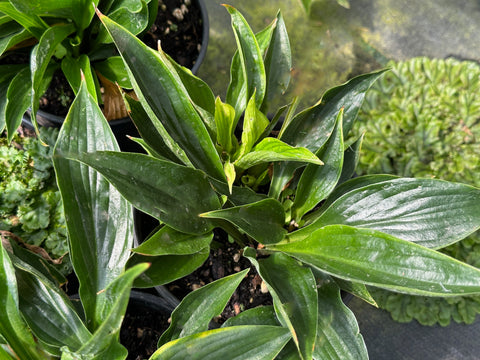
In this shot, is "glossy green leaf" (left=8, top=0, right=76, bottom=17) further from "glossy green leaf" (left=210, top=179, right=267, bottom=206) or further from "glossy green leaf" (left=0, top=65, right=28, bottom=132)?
"glossy green leaf" (left=210, top=179, right=267, bottom=206)

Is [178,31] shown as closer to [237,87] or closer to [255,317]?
[237,87]

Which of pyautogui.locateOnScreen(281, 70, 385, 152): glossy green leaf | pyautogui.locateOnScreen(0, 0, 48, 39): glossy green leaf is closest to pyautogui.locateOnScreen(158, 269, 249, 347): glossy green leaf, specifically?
pyautogui.locateOnScreen(281, 70, 385, 152): glossy green leaf

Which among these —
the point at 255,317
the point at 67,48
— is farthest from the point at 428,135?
the point at 67,48

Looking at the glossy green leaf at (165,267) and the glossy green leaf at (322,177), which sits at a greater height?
the glossy green leaf at (322,177)

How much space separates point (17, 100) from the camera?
3.90 ft

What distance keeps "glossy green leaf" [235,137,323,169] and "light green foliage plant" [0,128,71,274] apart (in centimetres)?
61

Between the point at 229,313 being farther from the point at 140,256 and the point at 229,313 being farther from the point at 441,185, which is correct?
the point at 441,185

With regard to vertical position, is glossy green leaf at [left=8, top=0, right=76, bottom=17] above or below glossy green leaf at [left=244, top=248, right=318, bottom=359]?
above

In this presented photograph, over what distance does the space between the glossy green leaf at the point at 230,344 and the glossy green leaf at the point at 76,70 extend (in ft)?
2.26

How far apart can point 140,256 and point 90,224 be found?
11cm

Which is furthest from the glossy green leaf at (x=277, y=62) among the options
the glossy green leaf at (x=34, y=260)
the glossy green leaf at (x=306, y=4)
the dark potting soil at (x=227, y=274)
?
the glossy green leaf at (x=306, y=4)

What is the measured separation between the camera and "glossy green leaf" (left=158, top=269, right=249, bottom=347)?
0.85 metres

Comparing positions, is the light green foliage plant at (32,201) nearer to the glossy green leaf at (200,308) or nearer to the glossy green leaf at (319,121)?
the glossy green leaf at (200,308)

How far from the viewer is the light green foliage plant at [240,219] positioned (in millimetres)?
745
